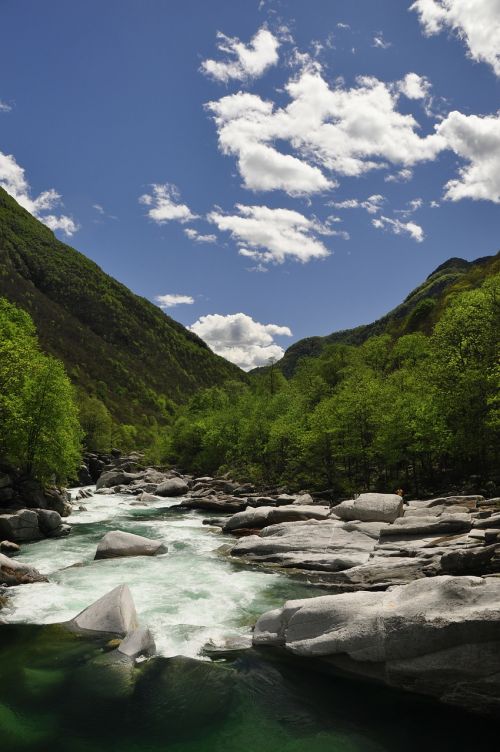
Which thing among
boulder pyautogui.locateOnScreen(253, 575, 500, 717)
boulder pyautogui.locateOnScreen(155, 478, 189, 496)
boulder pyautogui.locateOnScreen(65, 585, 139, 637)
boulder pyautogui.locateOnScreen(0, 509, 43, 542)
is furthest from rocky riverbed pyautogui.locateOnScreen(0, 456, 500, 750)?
boulder pyautogui.locateOnScreen(155, 478, 189, 496)

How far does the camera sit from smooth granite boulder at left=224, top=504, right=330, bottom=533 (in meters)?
32.4

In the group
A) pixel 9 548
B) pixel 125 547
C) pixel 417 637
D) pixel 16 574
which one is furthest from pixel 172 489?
pixel 417 637

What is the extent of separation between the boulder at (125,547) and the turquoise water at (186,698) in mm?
6441

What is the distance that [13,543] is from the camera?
2717 centimetres

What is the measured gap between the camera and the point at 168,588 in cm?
2039

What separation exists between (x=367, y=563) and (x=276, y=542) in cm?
618

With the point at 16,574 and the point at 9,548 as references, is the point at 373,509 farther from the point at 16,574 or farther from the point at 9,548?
the point at 9,548

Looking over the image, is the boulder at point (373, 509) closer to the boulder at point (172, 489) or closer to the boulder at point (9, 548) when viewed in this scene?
the boulder at point (9, 548)

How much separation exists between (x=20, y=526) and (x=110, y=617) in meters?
16.7

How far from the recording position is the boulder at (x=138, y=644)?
14305 mm

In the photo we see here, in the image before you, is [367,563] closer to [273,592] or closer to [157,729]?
[273,592]

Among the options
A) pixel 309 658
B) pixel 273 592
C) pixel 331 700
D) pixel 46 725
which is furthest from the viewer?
pixel 273 592

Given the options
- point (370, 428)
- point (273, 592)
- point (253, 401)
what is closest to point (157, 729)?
point (273, 592)

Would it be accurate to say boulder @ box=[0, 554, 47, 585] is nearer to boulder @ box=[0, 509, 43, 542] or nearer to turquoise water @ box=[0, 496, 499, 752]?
turquoise water @ box=[0, 496, 499, 752]
